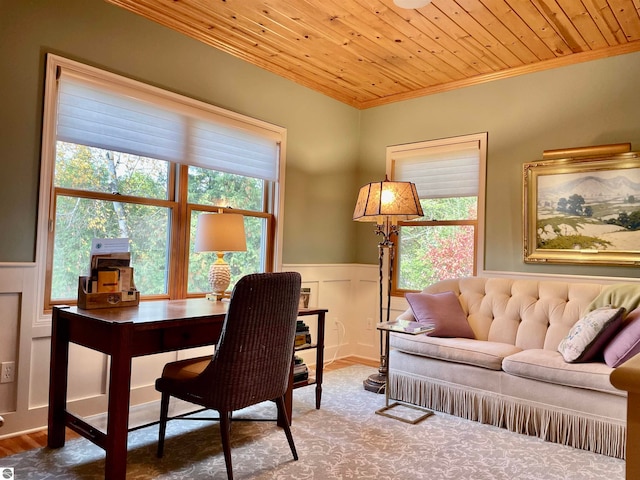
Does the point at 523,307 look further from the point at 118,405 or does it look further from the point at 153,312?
the point at 118,405

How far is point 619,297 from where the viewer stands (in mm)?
2953

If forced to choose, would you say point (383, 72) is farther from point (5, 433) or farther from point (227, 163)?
point (5, 433)

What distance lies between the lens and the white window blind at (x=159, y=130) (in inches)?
111

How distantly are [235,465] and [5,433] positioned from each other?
1.32 metres

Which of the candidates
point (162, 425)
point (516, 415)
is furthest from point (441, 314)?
point (162, 425)

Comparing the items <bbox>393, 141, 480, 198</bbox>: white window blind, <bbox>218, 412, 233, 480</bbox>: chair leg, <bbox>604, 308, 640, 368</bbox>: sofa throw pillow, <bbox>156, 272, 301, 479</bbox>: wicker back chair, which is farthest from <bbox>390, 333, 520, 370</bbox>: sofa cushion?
<bbox>218, 412, 233, 480</bbox>: chair leg

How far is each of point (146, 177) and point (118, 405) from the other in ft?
5.51

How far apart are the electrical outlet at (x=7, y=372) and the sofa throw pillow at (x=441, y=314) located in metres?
2.57

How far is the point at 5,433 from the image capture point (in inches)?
101

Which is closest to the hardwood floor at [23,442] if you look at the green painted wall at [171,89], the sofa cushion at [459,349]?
the green painted wall at [171,89]

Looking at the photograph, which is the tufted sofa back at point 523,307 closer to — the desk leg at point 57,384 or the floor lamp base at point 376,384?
the floor lamp base at point 376,384

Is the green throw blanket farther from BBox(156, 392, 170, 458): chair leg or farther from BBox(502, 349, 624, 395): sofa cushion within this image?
BBox(156, 392, 170, 458): chair leg

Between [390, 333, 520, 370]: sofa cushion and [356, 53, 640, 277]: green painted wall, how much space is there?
0.97 m

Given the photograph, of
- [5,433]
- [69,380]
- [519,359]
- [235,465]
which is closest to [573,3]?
[519,359]
